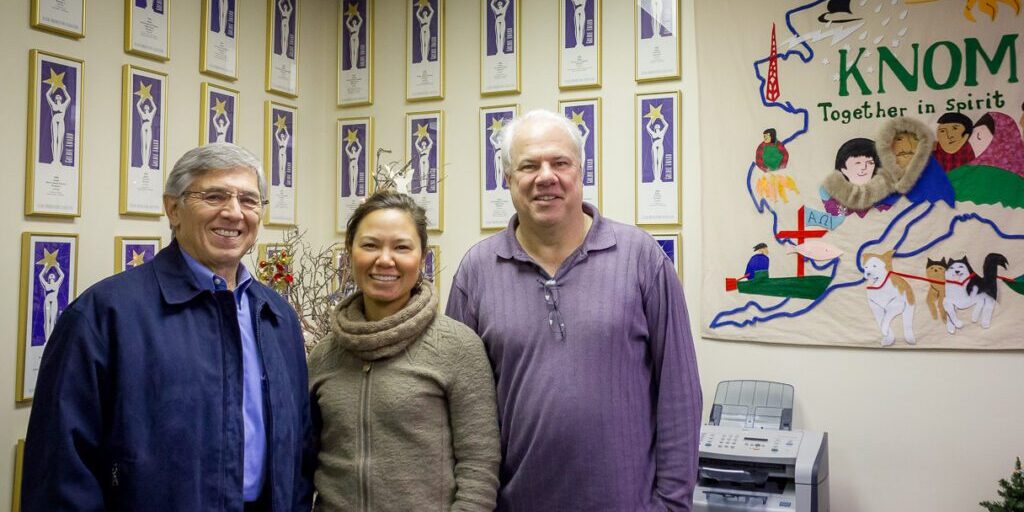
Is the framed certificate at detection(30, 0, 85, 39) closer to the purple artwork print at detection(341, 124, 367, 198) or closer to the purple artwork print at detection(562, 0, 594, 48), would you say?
the purple artwork print at detection(341, 124, 367, 198)

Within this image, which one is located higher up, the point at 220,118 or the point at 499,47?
the point at 499,47

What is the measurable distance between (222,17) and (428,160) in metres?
1.02

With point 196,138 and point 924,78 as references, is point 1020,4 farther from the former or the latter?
point 196,138

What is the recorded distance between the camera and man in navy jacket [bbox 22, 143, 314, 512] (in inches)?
49.0

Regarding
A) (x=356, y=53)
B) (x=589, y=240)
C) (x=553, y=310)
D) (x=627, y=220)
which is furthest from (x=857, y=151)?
(x=356, y=53)

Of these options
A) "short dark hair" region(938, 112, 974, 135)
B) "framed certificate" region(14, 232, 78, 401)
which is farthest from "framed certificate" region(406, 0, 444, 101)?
"short dark hair" region(938, 112, 974, 135)

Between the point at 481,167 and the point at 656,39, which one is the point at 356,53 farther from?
the point at 656,39

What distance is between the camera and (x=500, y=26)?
11.1 ft

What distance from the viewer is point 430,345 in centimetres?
154

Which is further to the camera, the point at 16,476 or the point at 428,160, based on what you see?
the point at 428,160

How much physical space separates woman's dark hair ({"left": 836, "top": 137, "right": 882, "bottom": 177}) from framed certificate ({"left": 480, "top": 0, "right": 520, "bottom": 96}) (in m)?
1.32

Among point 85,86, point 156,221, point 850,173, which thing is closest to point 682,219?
point 850,173

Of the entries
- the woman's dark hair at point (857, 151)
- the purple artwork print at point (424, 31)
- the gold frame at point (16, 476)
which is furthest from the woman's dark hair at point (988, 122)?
the gold frame at point (16, 476)

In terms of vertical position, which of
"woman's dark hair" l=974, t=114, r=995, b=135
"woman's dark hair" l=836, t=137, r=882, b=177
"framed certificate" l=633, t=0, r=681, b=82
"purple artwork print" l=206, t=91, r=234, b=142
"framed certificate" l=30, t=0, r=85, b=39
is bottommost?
"woman's dark hair" l=836, t=137, r=882, b=177
